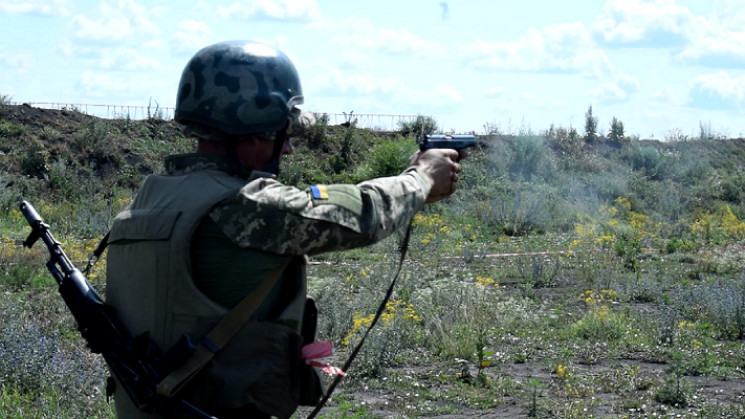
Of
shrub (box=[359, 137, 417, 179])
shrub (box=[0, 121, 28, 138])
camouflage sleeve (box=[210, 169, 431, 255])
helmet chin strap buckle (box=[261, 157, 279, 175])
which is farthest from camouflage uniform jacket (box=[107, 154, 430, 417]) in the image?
shrub (box=[0, 121, 28, 138])

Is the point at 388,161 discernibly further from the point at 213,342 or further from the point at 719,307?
the point at 213,342

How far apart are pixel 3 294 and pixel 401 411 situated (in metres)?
4.94

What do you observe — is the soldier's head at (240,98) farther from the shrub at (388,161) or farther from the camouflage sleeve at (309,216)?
the shrub at (388,161)

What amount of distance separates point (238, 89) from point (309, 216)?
1.63 feet

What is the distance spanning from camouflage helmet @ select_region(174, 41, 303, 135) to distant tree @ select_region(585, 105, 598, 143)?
34066mm

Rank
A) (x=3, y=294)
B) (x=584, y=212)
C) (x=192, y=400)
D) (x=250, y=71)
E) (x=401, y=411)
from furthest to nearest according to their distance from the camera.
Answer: (x=584, y=212) < (x=3, y=294) < (x=401, y=411) < (x=250, y=71) < (x=192, y=400)

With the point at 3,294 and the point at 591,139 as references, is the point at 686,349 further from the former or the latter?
the point at 591,139

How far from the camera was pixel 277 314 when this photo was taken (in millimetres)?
3037

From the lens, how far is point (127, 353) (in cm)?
303

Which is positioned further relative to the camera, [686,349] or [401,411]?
[686,349]

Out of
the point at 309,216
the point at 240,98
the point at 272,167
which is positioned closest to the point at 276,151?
the point at 272,167

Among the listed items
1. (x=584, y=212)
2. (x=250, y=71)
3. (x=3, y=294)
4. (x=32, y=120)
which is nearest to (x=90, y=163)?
(x=32, y=120)

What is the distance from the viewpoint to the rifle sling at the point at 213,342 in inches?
114

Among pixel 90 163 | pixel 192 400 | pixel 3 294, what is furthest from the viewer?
pixel 90 163
